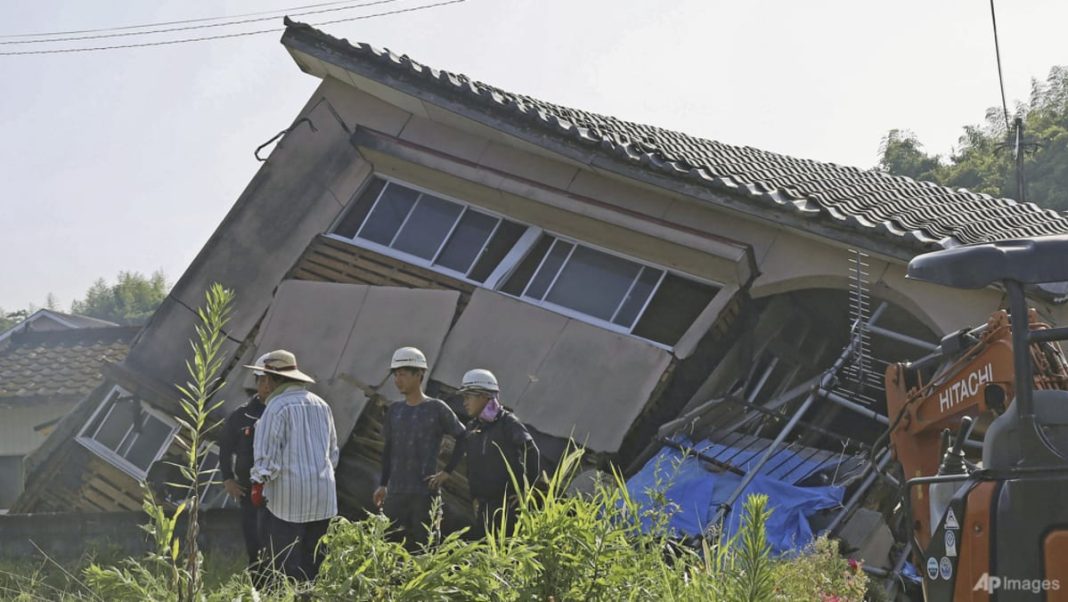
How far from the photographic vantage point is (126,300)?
105 m

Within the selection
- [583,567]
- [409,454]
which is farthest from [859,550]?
[583,567]

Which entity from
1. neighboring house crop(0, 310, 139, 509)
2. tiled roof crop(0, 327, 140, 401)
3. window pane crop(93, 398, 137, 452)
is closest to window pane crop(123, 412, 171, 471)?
window pane crop(93, 398, 137, 452)

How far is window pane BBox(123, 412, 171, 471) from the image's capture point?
13203mm

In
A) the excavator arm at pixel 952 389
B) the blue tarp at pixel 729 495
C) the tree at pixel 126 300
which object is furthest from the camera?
the tree at pixel 126 300

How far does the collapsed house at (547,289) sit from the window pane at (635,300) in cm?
3

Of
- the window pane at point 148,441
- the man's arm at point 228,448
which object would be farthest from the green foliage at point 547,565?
the window pane at point 148,441

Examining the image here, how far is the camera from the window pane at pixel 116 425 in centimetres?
1343

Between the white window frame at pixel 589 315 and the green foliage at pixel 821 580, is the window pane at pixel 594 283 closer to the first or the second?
the white window frame at pixel 589 315

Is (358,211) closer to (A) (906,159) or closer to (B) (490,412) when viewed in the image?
(B) (490,412)

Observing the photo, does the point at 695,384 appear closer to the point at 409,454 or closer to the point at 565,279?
the point at 565,279

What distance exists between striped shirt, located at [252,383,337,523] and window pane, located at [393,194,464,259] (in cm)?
551

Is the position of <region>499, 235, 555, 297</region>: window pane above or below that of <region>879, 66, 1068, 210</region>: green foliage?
below

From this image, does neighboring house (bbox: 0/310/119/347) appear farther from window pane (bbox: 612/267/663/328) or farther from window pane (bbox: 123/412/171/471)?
window pane (bbox: 612/267/663/328)

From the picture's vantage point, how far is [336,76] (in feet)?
42.6
